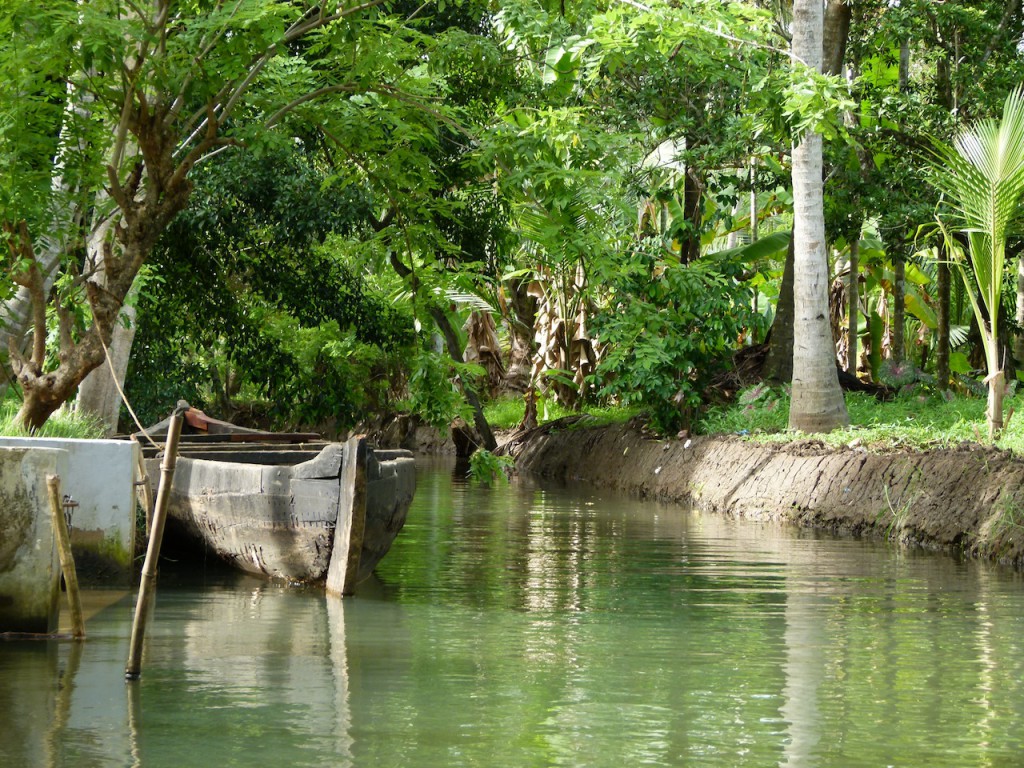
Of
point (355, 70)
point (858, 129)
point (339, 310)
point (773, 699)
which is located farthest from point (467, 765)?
point (858, 129)

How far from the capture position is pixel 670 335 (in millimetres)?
19578

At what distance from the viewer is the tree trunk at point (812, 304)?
1653 centimetres

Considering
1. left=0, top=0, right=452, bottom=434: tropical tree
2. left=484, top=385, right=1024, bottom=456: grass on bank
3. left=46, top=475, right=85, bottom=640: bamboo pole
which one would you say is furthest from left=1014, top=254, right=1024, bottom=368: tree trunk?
left=46, top=475, right=85, bottom=640: bamboo pole

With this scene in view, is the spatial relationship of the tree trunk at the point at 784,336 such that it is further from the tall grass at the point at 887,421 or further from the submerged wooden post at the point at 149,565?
the submerged wooden post at the point at 149,565

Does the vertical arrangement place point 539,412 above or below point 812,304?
below

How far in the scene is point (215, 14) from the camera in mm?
9977

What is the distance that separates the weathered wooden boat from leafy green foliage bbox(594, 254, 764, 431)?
7.56 meters

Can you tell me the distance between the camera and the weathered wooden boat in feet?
33.7

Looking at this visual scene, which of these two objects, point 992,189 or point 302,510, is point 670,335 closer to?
point 992,189

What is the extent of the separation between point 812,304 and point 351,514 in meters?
8.27

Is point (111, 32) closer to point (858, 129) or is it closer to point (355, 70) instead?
point (355, 70)

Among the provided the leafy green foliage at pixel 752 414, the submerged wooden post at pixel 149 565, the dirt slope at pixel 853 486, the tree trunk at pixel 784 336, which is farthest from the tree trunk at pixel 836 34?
the submerged wooden post at pixel 149 565

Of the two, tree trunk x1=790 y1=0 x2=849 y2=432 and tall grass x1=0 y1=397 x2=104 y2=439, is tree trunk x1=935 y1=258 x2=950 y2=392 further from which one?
tall grass x1=0 y1=397 x2=104 y2=439

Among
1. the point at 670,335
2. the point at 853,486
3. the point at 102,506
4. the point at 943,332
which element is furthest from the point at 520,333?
the point at 102,506
